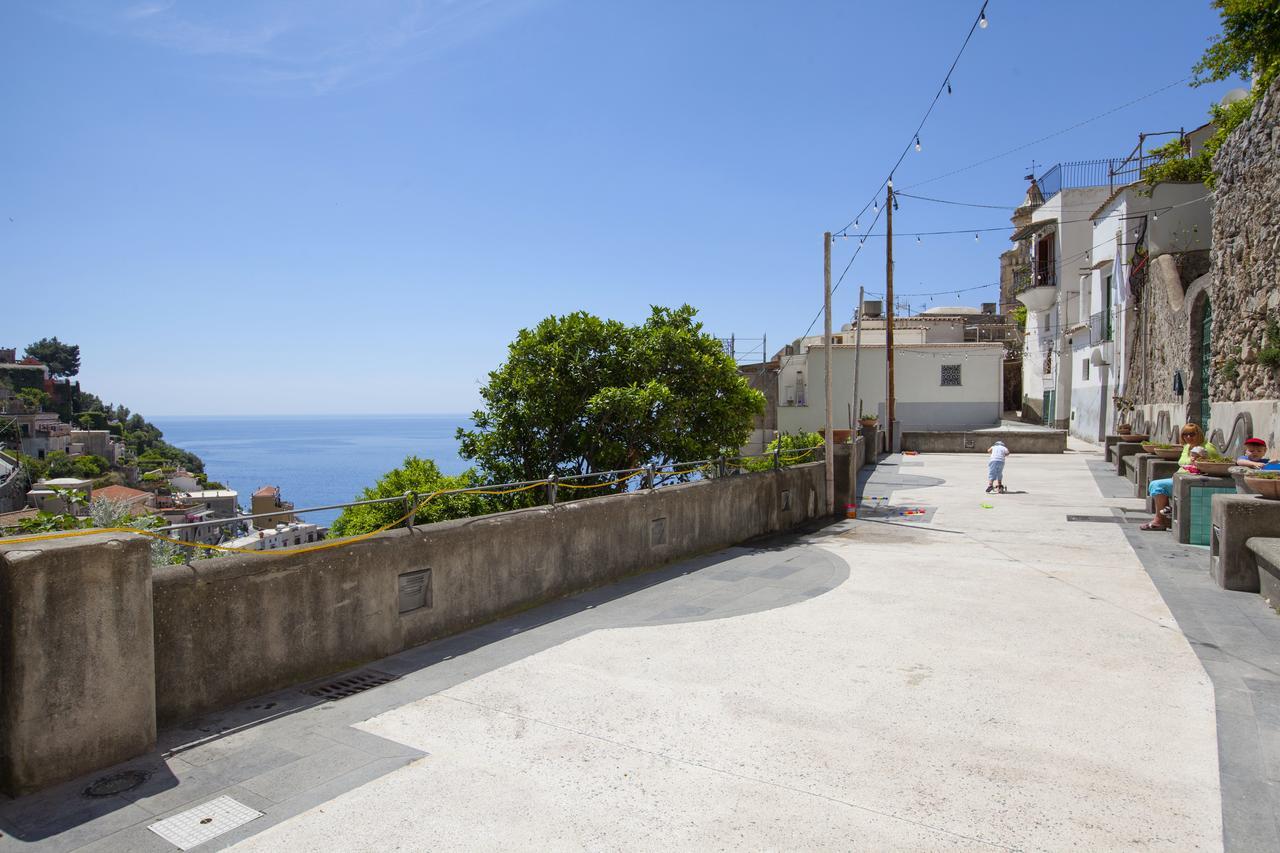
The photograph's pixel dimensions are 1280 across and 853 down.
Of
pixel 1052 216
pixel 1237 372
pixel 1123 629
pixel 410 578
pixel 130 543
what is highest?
pixel 1052 216

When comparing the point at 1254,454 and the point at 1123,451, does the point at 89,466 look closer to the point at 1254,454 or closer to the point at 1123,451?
the point at 1123,451

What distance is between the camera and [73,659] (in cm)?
423

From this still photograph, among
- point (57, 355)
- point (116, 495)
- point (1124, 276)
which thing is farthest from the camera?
point (57, 355)

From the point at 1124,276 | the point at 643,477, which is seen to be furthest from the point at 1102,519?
the point at 1124,276

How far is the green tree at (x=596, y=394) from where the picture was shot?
1505cm

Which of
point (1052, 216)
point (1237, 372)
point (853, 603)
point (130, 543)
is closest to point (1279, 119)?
point (1237, 372)

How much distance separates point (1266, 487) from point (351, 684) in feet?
30.5

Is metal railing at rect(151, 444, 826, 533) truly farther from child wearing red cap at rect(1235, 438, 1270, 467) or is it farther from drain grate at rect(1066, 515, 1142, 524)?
child wearing red cap at rect(1235, 438, 1270, 467)

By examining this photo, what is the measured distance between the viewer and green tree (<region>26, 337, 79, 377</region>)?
14905 cm

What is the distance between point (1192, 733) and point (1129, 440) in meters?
21.0

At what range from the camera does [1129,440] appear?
73.9ft

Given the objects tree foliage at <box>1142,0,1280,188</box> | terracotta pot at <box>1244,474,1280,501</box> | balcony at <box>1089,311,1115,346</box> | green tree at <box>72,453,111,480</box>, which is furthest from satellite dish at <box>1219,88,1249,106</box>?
green tree at <box>72,453,111,480</box>

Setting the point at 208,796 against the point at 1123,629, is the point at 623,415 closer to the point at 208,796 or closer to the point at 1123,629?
the point at 1123,629

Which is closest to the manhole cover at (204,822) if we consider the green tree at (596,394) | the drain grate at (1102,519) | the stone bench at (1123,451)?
the green tree at (596,394)
